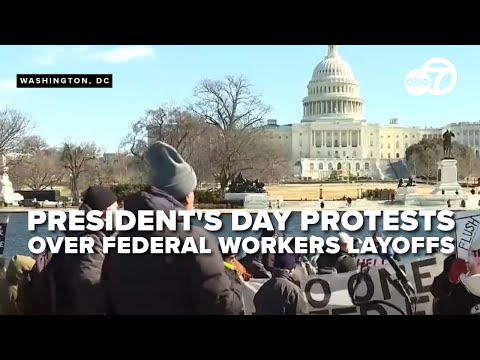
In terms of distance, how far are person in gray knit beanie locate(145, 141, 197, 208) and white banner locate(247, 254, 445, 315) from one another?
1192 millimetres

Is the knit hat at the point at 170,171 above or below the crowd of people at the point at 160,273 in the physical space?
above

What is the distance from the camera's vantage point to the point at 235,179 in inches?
239

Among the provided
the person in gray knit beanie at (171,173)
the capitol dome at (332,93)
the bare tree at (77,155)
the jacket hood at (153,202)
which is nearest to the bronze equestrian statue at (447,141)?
the capitol dome at (332,93)

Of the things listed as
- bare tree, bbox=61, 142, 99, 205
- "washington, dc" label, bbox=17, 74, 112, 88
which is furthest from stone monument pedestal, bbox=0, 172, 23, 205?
"washington, dc" label, bbox=17, 74, 112, 88

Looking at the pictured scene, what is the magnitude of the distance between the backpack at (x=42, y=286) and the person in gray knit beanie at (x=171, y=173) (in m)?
0.71

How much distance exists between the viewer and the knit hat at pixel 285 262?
5598 mm

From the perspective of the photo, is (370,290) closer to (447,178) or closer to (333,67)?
(447,178)

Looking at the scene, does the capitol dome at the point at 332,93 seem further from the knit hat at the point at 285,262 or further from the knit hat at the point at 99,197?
the knit hat at the point at 99,197

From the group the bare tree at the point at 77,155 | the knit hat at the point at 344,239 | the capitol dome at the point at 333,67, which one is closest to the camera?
the capitol dome at the point at 333,67

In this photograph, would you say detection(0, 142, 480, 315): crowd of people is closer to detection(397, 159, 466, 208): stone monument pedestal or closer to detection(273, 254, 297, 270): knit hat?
detection(273, 254, 297, 270): knit hat

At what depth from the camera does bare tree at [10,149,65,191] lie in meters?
5.90
